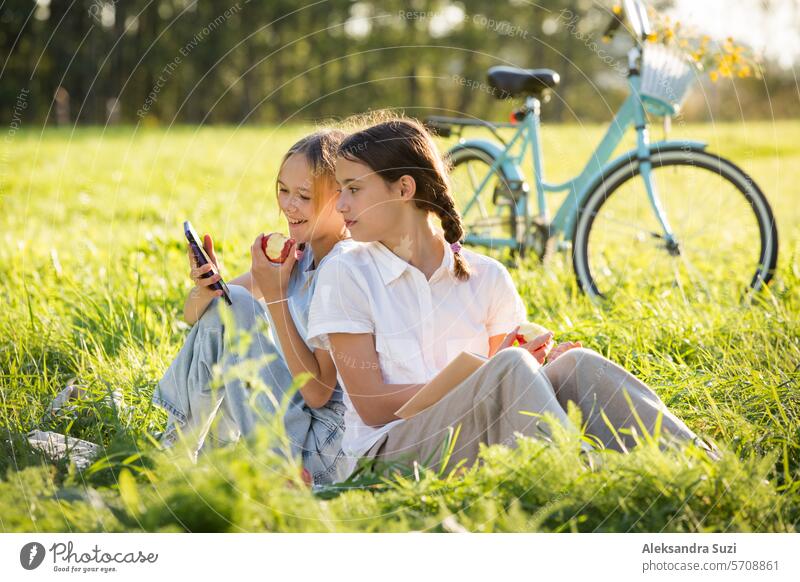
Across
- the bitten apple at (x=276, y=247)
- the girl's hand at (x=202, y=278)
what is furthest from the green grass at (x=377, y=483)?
the bitten apple at (x=276, y=247)

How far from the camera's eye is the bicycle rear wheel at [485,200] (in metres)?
4.28

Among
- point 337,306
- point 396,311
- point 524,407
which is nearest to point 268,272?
point 337,306

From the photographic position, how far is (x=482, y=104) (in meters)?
18.7

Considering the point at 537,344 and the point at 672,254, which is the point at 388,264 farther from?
the point at 672,254

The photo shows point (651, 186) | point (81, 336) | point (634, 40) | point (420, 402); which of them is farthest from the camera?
point (634, 40)

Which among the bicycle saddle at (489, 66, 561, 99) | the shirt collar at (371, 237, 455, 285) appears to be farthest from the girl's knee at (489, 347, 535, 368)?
the bicycle saddle at (489, 66, 561, 99)

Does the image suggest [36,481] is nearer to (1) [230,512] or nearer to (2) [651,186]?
(1) [230,512]

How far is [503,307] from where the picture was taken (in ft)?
7.87

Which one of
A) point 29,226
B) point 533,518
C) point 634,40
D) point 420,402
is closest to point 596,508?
point 533,518

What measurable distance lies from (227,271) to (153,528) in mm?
2222

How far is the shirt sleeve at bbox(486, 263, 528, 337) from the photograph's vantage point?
239cm

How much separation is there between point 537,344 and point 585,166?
6.71 feet

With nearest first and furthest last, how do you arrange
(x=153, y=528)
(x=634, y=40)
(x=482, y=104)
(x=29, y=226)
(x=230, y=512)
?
(x=230, y=512)
(x=153, y=528)
(x=634, y=40)
(x=29, y=226)
(x=482, y=104)
